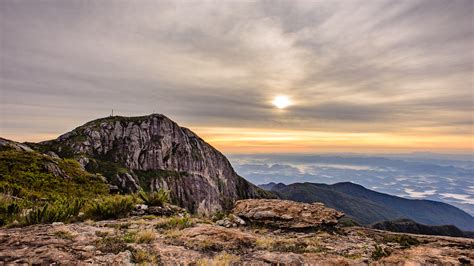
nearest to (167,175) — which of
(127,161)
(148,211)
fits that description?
(127,161)

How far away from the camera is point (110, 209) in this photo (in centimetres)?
1299

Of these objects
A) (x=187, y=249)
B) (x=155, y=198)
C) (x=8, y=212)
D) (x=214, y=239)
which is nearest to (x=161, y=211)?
(x=155, y=198)

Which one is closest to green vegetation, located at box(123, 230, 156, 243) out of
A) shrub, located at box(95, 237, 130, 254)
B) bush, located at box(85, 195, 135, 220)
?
shrub, located at box(95, 237, 130, 254)

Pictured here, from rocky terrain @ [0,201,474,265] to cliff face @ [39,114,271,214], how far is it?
114948 millimetres

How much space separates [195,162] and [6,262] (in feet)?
611

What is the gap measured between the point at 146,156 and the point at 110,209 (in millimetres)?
156980

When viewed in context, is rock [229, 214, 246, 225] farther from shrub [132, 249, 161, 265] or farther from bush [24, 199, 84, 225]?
bush [24, 199, 84, 225]

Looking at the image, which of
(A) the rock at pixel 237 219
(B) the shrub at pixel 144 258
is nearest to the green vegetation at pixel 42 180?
(A) the rock at pixel 237 219

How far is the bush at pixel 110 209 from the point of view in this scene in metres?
12.6

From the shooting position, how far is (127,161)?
146 metres

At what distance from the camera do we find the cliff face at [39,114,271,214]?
120688mm

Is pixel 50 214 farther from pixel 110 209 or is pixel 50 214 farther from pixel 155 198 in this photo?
pixel 155 198

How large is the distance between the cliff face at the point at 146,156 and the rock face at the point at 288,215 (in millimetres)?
112628

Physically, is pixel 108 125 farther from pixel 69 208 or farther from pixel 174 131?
pixel 69 208
